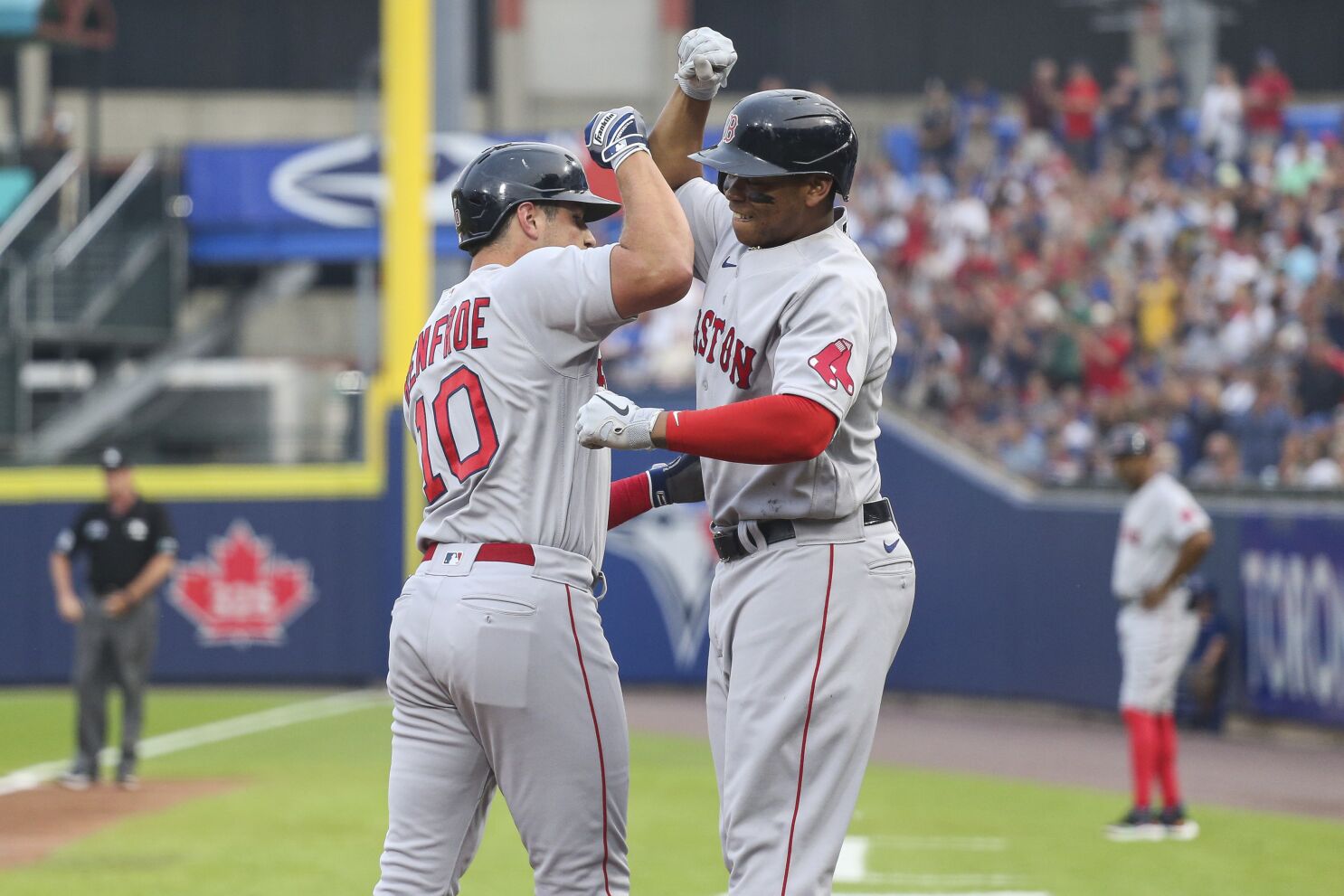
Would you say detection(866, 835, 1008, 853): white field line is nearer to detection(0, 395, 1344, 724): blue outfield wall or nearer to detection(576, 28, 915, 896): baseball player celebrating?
detection(0, 395, 1344, 724): blue outfield wall

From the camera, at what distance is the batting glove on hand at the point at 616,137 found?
14.2ft

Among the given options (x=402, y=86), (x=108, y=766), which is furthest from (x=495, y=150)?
(x=402, y=86)

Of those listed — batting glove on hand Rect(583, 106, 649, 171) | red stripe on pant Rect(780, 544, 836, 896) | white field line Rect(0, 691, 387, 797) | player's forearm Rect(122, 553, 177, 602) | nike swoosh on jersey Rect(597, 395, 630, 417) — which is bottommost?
white field line Rect(0, 691, 387, 797)

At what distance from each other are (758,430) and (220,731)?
1071cm

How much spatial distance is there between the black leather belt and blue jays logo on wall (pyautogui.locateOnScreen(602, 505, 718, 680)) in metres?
11.4

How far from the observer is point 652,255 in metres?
4.14

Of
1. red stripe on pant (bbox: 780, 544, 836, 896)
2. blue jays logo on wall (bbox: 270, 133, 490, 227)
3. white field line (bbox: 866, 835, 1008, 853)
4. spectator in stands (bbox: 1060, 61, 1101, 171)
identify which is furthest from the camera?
spectator in stands (bbox: 1060, 61, 1101, 171)

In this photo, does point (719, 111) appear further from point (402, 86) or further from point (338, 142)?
point (402, 86)

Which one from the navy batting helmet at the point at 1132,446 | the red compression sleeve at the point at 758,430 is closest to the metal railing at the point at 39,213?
the navy batting helmet at the point at 1132,446

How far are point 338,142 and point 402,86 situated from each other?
4.67 meters

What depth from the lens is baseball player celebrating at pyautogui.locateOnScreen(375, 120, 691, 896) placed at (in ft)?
13.8

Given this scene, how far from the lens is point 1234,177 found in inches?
746

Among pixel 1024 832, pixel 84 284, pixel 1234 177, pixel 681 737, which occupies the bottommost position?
pixel 681 737

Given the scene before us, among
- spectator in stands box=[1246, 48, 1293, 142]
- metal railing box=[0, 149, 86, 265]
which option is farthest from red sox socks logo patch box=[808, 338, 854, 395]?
metal railing box=[0, 149, 86, 265]
